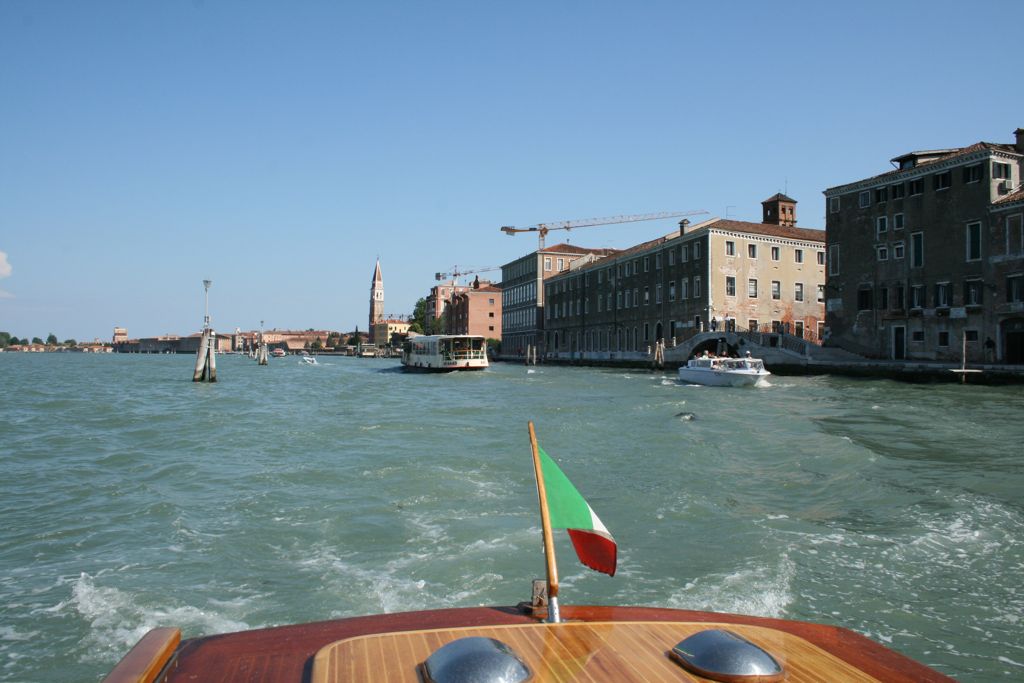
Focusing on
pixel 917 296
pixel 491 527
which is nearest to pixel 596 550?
pixel 491 527

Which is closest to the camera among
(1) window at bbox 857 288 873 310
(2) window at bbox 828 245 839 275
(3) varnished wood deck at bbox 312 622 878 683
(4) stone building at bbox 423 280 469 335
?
(3) varnished wood deck at bbox 312 622 878 683

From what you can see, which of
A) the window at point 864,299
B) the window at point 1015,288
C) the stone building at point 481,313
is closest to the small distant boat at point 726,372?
the window at point 864,299

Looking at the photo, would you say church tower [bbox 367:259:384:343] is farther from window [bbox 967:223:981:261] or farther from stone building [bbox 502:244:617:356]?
window [bbox 967:223:981:261]

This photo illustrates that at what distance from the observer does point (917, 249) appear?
3259 centimetres

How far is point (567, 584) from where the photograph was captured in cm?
596

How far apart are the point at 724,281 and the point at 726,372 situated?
1421 centimetres

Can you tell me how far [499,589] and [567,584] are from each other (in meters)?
0.59

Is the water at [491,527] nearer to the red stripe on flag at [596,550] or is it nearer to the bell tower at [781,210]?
the red stripe on flag at [596,550]

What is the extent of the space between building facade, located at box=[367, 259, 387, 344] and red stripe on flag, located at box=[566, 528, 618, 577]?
173 metres

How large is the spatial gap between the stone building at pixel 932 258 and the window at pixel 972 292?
42mm

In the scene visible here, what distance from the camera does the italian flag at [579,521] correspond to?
348 cm

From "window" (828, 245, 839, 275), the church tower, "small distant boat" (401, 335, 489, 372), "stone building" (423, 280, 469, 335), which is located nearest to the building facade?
the church tower

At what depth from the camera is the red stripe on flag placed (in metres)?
3.46

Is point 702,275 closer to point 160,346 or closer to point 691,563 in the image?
point 691,563
